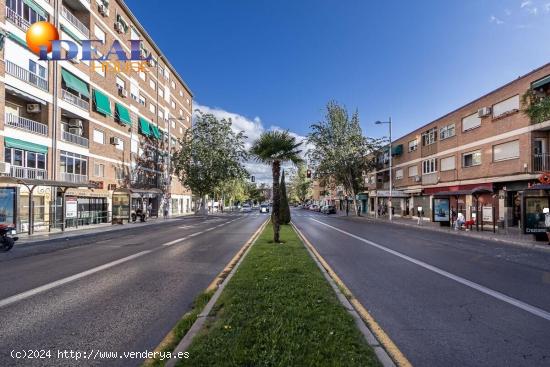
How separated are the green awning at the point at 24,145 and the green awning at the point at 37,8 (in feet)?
29.9

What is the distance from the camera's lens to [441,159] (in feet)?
114

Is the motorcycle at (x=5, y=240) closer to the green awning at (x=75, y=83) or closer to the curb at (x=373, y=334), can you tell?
the curb at (x=373, y=334)

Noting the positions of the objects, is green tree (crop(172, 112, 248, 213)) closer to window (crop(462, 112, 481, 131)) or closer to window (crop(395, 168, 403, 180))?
window (crop(395, 168, 403, 180))

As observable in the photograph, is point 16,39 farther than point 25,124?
No

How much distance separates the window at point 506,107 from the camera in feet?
79.8

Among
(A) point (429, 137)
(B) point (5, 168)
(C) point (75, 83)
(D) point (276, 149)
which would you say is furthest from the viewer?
(A) point (429, 137)

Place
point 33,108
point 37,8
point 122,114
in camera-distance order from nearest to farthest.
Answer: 1. point 37,8
2. point 33,108
3. point 122,114

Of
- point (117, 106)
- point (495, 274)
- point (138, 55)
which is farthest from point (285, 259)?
point (117, 106)

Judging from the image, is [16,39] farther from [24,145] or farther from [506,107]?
[506,107]

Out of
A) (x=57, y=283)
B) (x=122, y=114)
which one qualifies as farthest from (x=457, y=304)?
(x=122, y=114)

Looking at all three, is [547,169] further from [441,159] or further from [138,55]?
[138,55]

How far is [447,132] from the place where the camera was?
111 ft

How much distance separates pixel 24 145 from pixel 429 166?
1413 inches

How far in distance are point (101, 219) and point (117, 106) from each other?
1194cm
